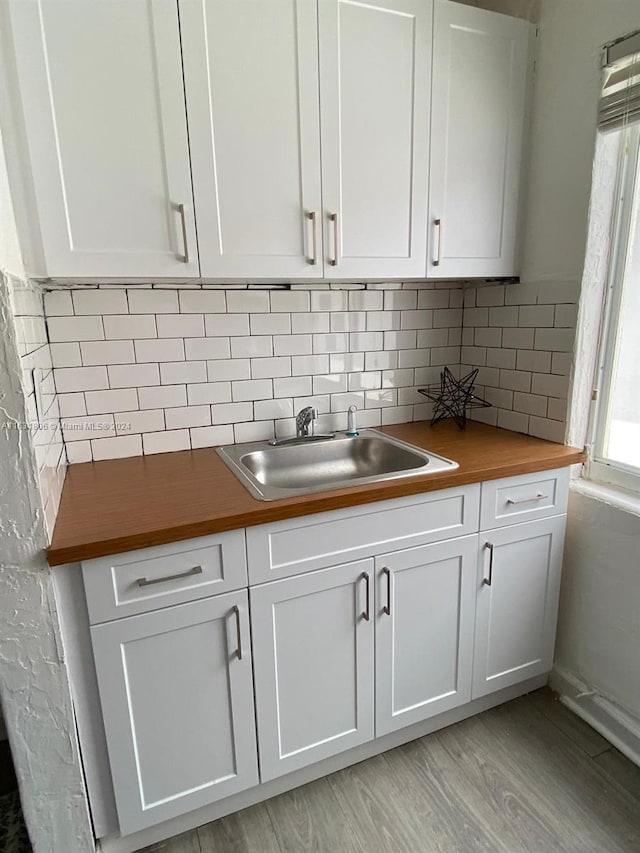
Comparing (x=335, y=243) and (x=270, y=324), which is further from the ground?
(x=335, y=243)

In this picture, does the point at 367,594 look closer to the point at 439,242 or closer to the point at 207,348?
the point at 207,348

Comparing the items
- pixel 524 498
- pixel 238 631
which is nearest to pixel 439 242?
pixel 524 498

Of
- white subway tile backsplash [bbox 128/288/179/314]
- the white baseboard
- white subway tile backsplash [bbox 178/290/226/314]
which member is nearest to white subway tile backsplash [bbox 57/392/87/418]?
white subway tile backsplash [bbox 128/288/179/314]

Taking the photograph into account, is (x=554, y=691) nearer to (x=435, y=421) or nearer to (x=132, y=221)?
(x=435, y=421)

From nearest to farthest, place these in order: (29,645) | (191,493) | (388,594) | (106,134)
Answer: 1. (29,645)
2. (106,134)
3. (191,493)
4. (388,594)

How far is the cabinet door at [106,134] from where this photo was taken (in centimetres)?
112

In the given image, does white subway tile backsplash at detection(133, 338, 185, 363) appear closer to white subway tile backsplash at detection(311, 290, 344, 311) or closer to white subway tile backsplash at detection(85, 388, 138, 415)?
white subway tile backsplash at detection(85, 388, 138, 415)

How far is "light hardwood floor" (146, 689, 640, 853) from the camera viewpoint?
1.32m

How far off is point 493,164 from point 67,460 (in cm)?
171

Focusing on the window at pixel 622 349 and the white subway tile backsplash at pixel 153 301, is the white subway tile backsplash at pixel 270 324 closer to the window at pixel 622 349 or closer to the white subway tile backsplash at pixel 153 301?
the white subway tile backsplash at pixel 153 301

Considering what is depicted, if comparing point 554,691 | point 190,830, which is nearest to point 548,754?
point 554,691

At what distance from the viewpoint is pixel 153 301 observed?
1.57m

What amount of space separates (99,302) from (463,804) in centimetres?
184

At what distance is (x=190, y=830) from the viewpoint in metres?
1.37
